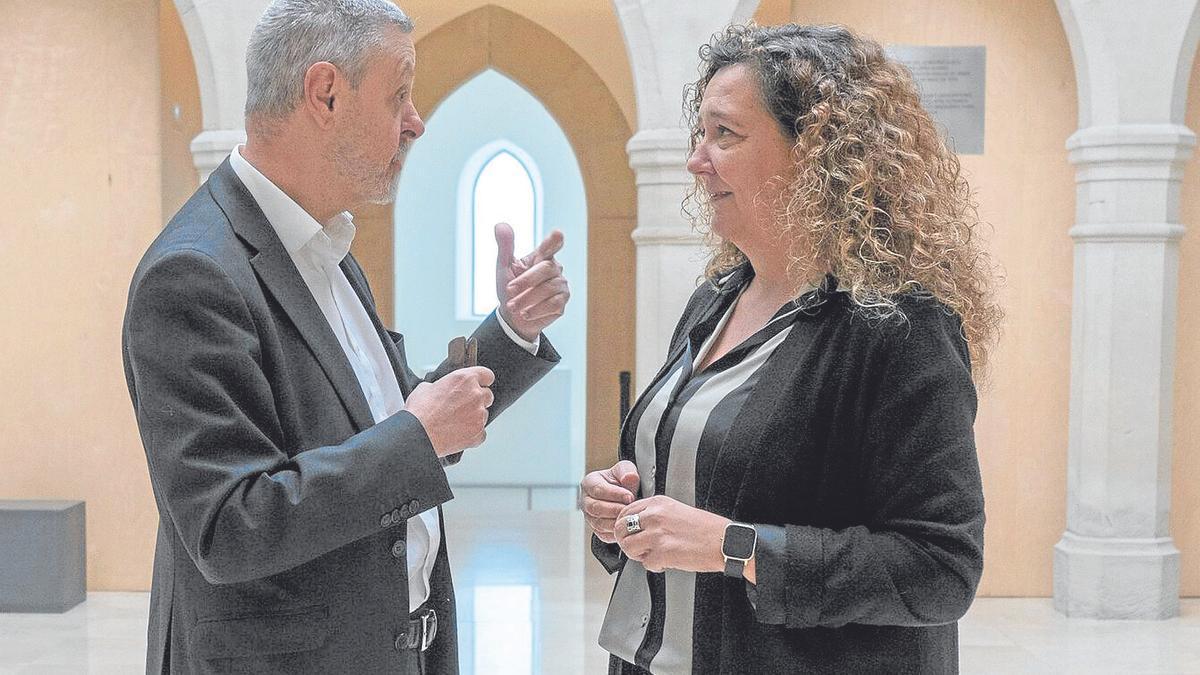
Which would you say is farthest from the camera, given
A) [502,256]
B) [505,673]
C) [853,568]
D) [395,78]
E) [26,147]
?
[26,147]

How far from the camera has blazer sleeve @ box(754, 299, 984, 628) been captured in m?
1.81

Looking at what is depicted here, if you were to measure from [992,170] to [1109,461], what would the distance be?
172 centimetres

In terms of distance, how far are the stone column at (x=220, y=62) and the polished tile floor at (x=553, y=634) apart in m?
2.48

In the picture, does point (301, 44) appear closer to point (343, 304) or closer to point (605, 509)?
point (343, 304)

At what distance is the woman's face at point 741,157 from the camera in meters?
2.10

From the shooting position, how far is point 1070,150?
6617 mm

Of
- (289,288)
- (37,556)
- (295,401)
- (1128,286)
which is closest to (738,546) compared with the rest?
(295,401)

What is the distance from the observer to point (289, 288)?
1.95 metres

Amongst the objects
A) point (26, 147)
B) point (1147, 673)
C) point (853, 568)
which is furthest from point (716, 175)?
point (26, 147)

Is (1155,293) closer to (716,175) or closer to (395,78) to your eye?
(716,175)

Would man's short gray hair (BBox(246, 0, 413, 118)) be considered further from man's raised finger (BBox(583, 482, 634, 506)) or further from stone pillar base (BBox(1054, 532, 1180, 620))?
stone pillar base (BBox(1054, 532, 1180, 620))

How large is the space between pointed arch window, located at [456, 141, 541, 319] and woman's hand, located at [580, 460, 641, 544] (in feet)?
46.0

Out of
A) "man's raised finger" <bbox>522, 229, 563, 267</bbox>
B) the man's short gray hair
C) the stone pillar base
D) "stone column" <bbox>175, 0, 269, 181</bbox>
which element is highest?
"stone column" <bbox>175, 0, 269, 181</bbox>

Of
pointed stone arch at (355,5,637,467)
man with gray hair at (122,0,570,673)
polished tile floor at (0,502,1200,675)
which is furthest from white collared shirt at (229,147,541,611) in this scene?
pointed stone arch at (355,5,637,467)
